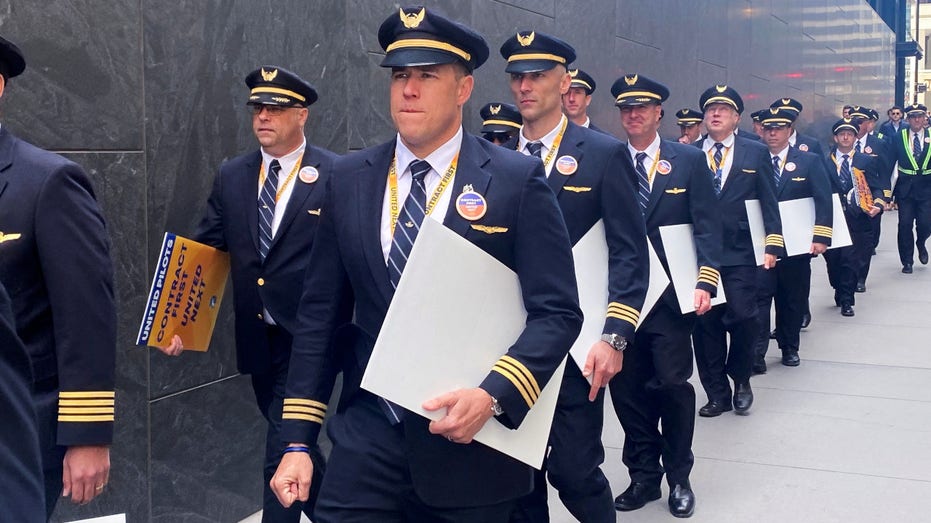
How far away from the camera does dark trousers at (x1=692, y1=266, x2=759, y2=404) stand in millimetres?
8031

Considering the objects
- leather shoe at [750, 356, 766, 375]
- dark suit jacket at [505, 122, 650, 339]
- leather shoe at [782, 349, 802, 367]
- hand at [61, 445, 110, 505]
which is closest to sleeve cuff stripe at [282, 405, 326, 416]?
hand at [61, 445, 110, 505]

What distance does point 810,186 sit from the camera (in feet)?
33.0

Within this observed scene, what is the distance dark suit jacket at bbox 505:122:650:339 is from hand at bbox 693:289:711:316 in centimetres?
120

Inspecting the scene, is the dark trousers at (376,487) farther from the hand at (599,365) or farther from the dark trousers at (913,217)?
the dark trousers at (913,217)

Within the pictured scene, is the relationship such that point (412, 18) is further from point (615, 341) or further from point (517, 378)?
point (615, 341)

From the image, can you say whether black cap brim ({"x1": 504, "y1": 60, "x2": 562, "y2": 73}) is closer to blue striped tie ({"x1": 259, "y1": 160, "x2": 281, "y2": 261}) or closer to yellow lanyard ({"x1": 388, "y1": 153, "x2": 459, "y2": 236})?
blue striped tie ({"x1": 259, "y1": 160, "x2": 281, "y2": 261})

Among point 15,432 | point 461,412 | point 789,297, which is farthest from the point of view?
point 789,297

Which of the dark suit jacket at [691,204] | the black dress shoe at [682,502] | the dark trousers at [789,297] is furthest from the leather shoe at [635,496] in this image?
Result: the dark trousers at [789,297]

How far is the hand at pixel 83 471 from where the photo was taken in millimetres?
3170

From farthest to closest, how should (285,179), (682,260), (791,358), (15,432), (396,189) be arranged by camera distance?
(791,358)
(682,260)
(285,179)
(396,189)
(15,432)

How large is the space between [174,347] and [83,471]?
5.82ft

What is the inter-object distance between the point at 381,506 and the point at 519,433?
1.34 ft

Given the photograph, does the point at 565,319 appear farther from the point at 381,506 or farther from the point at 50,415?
the point at 50,415

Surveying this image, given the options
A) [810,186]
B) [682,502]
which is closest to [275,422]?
[682,502]
